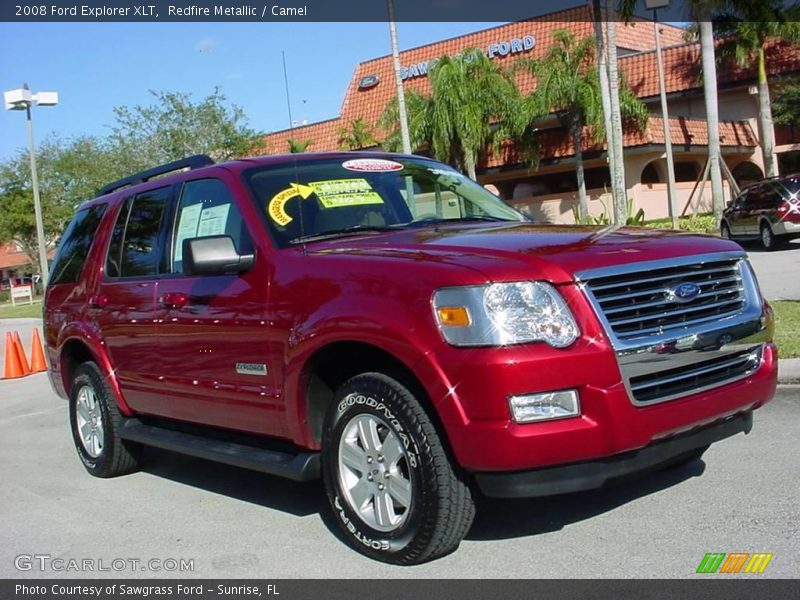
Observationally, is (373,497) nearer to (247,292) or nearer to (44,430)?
(247,292)

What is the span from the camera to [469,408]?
12.5ft

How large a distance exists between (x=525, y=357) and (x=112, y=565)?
2.61m

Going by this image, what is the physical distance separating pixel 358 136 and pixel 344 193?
39455mm

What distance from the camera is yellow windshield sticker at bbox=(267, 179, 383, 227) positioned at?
16.9 ft

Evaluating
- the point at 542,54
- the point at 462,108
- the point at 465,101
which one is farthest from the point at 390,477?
the point at 542,54

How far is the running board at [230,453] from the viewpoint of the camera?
464cm

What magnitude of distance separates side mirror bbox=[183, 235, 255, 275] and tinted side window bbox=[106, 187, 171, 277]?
4.14 feet

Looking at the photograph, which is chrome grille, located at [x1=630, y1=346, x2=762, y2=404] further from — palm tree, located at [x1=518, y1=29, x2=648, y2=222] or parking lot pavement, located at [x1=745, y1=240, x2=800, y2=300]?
palm tree, located at [x1=518, y1=29, x2=648, y2=222]

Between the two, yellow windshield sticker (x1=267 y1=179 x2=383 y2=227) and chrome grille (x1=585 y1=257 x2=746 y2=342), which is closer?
chrome grille (x1=585 y1=257 x2=746 y2=342)

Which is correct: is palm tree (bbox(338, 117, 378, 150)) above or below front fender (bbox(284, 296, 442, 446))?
above

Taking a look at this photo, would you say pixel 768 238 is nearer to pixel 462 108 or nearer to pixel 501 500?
pixel 462 108

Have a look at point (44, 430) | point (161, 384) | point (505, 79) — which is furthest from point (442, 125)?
point (161, 384)

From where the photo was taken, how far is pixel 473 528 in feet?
15.7

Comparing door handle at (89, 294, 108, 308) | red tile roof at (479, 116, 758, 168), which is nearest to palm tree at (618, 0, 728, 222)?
red tile roof at (479, 116, 758, 168)
